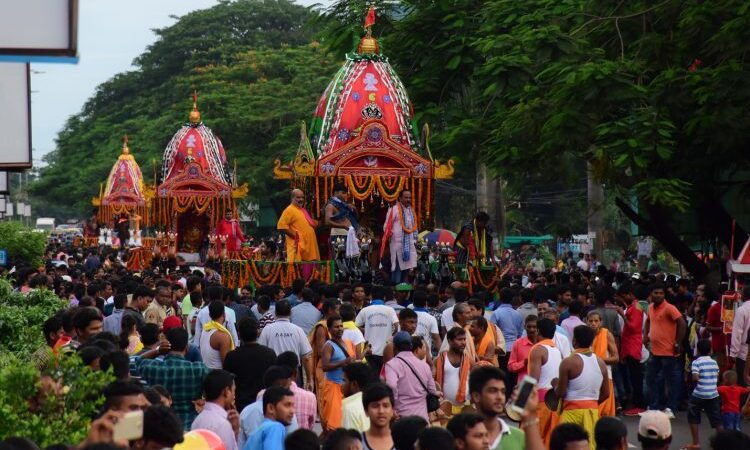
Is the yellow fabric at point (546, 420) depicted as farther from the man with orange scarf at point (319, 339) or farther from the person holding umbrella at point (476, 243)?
the person holding umbrella at point (476, 243)

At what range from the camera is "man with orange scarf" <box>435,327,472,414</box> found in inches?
465

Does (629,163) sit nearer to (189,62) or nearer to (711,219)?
(711,219)

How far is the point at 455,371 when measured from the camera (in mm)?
11898

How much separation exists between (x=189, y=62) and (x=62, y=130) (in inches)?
Answer: 760

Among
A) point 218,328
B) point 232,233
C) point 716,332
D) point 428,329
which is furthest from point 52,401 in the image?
point 232,233

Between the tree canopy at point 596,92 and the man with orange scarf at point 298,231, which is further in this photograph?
the man with orange scarf at point 298,231

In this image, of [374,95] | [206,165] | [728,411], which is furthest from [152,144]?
[728,411]

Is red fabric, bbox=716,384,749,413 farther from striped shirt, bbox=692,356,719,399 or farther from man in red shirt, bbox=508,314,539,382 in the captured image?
man in red shirt, bbox=508,314,539,382

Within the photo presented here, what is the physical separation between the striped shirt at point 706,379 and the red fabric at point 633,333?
2.55m

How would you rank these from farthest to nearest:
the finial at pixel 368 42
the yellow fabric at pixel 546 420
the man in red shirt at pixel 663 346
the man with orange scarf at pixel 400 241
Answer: the finial at pixel 368 42 < the man with orange scarf at pixel 400 241 < the man in red shirt at pixel 663 346 < the yellow fabric at pixel 546 420

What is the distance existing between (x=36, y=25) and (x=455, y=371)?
277 inches

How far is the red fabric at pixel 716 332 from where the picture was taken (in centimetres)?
1694

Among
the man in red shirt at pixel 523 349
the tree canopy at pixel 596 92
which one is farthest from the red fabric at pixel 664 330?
the man in red shirt at pixel 523 349

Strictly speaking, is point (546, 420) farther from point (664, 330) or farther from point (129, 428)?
point (129, 428)
